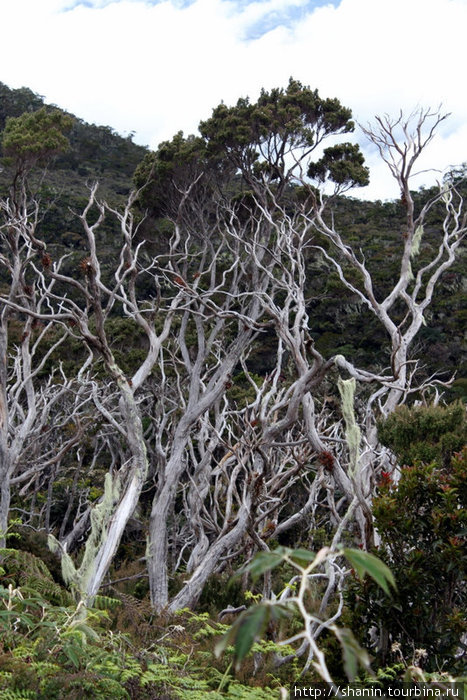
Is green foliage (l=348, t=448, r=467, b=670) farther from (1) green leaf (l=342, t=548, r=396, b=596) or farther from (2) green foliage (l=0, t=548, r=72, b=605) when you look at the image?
(2) green foliage (l=0, t=548, r=72, b=605)

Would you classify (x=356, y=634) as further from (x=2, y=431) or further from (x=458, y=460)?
(x=2, y=431)

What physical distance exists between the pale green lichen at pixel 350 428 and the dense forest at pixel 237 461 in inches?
0.9

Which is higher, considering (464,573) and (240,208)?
(240,208)

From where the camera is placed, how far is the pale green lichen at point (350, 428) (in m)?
5.88

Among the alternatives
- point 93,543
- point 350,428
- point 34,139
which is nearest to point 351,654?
point 350,428

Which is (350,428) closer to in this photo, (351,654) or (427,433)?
(427,433)

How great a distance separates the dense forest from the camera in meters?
3.51

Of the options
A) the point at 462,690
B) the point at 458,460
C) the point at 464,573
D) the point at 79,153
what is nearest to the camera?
the point at 462,690

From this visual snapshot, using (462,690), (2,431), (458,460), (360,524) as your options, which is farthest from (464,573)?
(2,431)

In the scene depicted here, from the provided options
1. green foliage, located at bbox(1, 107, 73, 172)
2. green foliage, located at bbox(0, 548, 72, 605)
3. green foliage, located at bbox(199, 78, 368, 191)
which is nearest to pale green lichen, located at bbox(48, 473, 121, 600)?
green foliage, located at bbox(0, 548, 72, 605)

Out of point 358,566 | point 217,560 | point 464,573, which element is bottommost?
point 217,560

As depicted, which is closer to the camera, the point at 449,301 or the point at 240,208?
the point at 240,208

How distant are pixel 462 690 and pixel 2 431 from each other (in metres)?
6.78

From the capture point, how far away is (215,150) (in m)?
12.1
